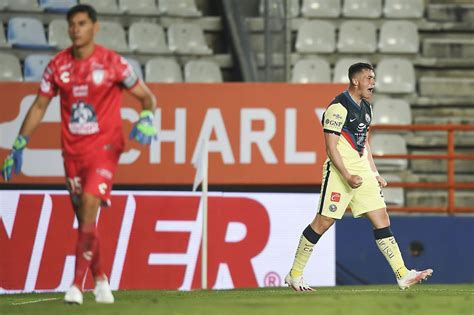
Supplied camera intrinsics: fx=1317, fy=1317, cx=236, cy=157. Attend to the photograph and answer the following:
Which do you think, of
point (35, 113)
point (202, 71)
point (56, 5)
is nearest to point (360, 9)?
point (202, 71)

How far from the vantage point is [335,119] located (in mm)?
11133

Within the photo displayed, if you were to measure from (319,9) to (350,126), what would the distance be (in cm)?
821

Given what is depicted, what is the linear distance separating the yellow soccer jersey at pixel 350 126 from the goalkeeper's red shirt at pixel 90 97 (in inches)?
97.6

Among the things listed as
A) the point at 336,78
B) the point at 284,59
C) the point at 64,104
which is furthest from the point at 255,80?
the point at 64,104

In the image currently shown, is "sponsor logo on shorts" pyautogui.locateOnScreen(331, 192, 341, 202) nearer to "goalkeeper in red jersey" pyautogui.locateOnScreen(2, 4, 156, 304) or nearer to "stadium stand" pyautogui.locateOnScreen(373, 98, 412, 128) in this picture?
"goalkeeper in red jersey" pyautogui.locateOnScreen(2, 4, 156, 304)

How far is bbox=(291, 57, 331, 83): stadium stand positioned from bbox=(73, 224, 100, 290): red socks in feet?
29.6

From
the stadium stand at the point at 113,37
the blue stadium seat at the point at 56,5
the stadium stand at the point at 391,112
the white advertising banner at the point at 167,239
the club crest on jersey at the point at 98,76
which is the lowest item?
the white advertising banner at the point at 167,239

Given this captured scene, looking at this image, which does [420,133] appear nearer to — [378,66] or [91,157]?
[378,66]

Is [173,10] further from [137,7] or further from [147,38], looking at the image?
[147,38]

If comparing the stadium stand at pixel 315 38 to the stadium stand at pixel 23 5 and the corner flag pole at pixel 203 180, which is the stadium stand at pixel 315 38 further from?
the corner flag pole at pixel 203 180

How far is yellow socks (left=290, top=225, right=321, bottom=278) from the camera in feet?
37.7

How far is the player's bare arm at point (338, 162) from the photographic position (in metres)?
11.0

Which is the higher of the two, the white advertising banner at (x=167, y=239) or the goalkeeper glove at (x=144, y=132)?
the goalkeeper glove at (x=144, y=132)

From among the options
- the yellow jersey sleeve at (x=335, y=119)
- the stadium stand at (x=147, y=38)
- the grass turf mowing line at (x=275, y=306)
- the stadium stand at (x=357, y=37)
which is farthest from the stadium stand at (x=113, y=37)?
the grass turf mowing line at (x=275, y=306)
